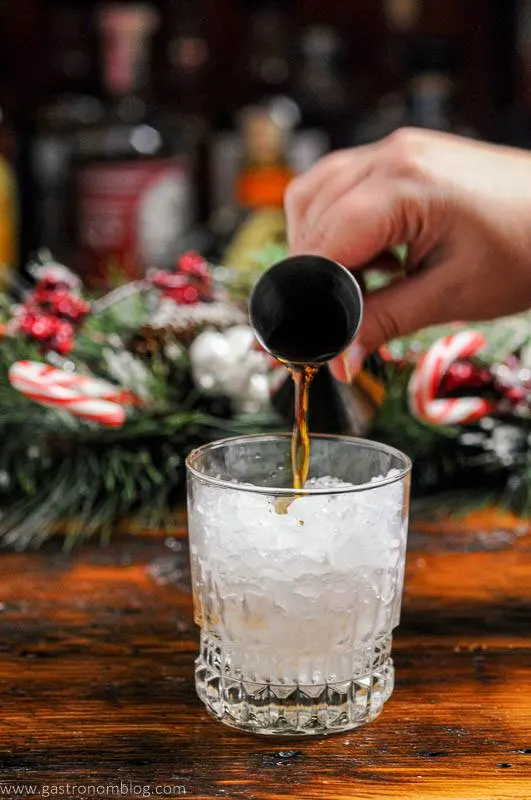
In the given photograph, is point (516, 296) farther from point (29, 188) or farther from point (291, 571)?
point (29, 188)

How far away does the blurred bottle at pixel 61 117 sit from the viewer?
1.92 meters

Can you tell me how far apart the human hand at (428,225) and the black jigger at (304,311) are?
124mm

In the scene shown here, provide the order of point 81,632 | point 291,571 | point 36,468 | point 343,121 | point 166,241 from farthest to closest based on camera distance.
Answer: point 343,121
point 166,241
point 36,468
point 81,632
point 291,571

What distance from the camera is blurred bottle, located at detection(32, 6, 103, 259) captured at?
1.92 m

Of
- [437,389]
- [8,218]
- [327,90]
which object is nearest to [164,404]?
[437,389]

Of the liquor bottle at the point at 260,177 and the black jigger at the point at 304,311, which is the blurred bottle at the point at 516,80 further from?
the black jigger at the point at 304,311

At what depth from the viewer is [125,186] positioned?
1856 mm

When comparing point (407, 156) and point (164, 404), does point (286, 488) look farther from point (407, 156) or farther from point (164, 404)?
point (164, 404)

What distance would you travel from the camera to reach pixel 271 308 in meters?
0.73

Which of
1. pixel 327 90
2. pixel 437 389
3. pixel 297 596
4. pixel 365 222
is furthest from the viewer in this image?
pixel 327 90

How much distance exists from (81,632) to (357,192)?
412 mm

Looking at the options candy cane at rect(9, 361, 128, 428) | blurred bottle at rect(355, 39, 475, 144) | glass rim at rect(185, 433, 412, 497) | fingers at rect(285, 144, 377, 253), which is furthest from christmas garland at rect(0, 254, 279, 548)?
blurred bottle at rect(355, 39, 475, 144)

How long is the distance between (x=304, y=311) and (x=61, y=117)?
141 centimetres

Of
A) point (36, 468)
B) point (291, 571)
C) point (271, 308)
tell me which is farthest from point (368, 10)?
point (291, 571)
